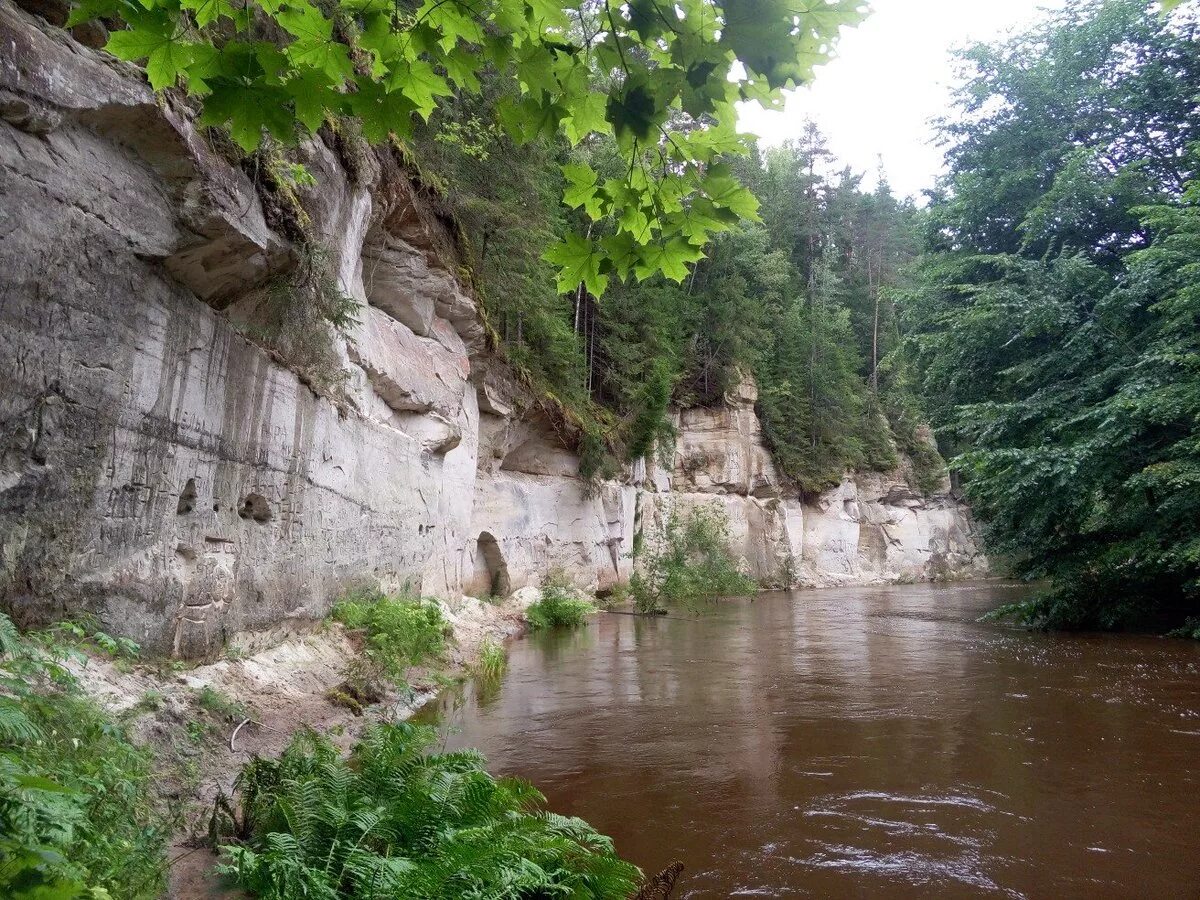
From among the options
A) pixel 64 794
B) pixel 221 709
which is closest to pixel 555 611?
pixel 221 709

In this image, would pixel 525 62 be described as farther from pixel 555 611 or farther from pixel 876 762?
pixel 555 611

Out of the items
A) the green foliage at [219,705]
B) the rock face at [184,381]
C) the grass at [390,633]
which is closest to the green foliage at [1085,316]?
the grass at [390,633]

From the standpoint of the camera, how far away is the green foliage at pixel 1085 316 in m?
11.8

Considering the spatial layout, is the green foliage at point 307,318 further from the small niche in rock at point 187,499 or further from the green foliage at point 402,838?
the green foliage at point 402,838

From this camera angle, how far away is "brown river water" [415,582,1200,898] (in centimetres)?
399

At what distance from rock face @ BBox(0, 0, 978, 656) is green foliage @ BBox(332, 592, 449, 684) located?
18.6 inches

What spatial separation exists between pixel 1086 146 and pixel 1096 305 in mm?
4661

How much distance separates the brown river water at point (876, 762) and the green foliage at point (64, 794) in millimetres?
2556

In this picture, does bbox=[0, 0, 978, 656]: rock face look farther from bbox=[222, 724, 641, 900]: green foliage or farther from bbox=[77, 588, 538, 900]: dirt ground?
bbox=[222, 724, 641, 900]: green foliage

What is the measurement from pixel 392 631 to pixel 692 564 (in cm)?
1850

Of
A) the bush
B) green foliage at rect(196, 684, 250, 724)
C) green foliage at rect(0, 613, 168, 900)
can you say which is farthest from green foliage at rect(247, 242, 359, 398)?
the bush

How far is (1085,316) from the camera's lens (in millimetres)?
13844

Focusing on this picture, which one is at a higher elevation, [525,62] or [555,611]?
[525,62]

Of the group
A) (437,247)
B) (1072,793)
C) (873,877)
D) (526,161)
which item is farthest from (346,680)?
(526,161)
